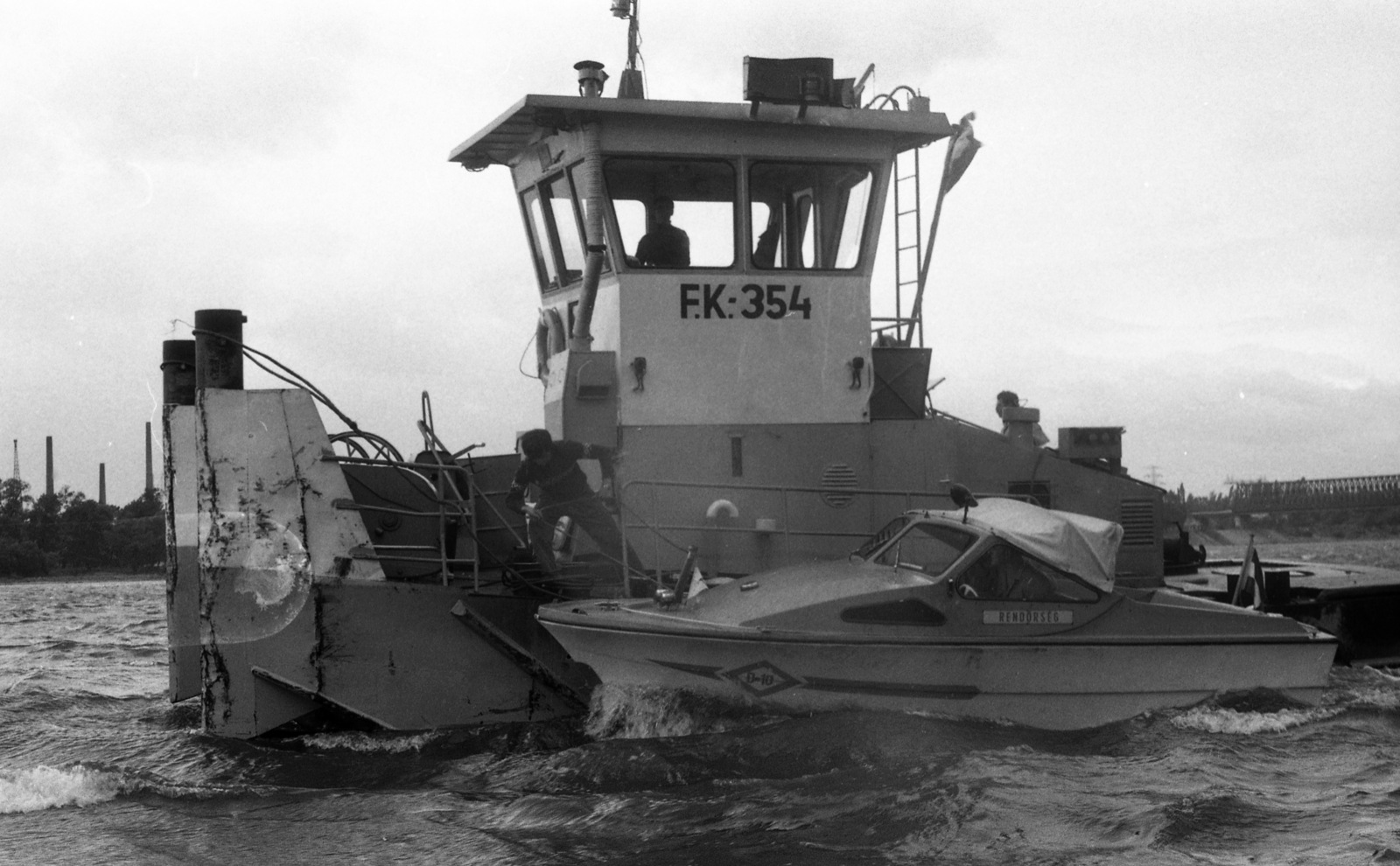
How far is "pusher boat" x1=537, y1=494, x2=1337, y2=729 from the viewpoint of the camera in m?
7.82

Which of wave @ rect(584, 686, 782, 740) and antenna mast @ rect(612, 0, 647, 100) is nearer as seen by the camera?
wave @ rect(584, 686, 782, 740)

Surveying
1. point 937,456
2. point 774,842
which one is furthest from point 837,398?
point 774,842

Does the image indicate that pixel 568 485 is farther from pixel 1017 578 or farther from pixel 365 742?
pixel 1017 578

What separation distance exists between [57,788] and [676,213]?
5.65 meters

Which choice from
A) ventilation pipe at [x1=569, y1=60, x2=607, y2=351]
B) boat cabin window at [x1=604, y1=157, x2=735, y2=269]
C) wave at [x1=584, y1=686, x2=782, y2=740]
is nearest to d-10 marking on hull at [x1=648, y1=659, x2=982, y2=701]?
wave at [x1=584, y1=686, x2=782, y2=740]

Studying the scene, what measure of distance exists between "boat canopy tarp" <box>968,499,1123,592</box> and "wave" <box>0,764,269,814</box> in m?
4.73

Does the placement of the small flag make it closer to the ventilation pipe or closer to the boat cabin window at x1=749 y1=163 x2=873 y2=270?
the boat cabin window at x1=749 y1=163 x2=873 y2=270

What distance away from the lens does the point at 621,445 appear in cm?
974

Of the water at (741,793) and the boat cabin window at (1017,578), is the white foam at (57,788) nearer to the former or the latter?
the water at (741,793)

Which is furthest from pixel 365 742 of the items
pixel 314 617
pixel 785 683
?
pixel 785 683

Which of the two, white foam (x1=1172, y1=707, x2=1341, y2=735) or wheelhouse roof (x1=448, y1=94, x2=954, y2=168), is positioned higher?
wheelhouse roof (x1=448, y1=94, x2=954, y2=168)

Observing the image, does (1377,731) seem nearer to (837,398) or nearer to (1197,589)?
(1197,589)

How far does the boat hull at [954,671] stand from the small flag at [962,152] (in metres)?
4.36

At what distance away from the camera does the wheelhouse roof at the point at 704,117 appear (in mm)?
9562
